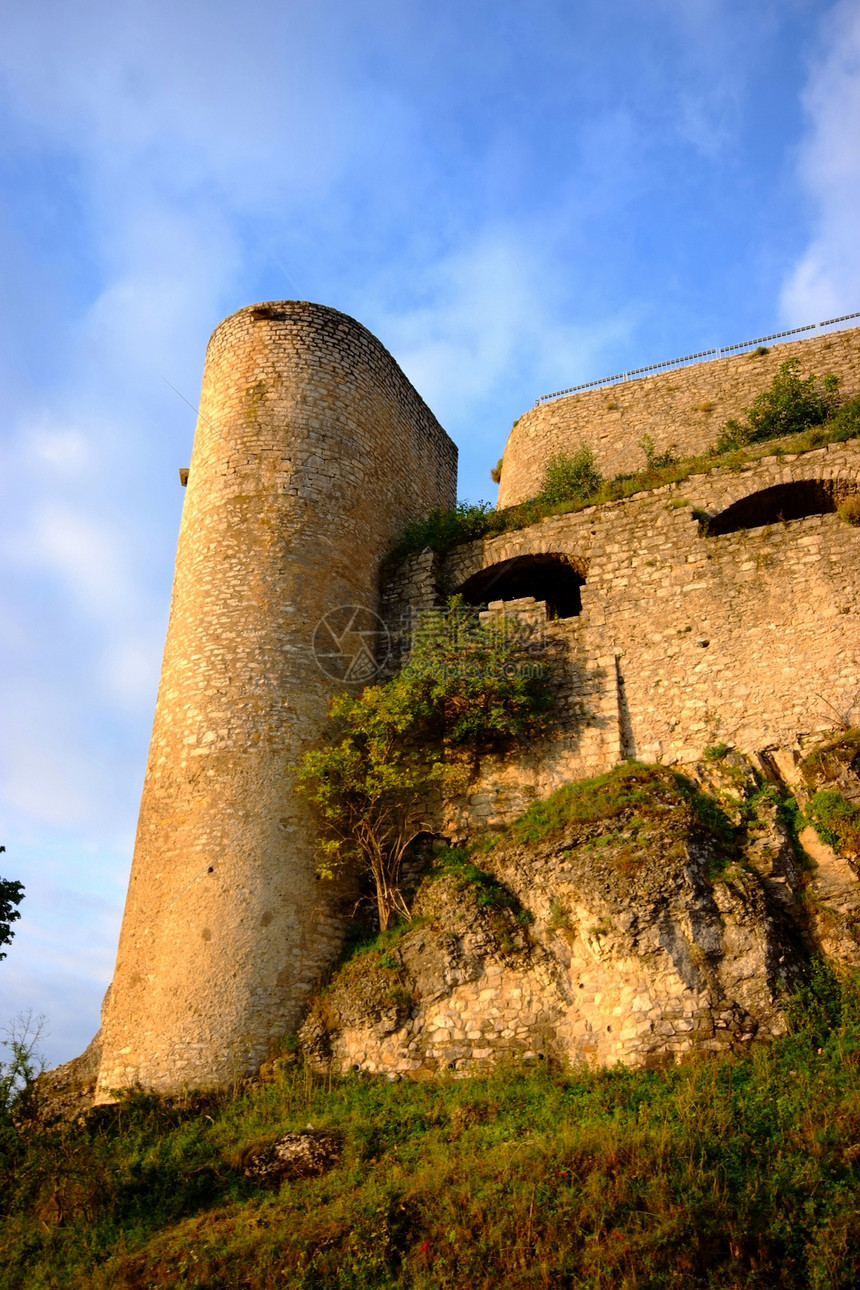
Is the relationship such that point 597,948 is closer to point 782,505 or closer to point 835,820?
point 835,820

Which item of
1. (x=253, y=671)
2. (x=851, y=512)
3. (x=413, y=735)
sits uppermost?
(x=851, y=512)

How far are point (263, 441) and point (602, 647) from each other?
18.1 feet

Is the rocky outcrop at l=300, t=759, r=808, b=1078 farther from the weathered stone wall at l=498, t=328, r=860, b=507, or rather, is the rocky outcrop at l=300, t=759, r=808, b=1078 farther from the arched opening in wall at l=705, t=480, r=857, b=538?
the weathered stone wall at l=498, t=328, r=860, b=507

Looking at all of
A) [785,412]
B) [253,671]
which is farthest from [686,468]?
[253,671]

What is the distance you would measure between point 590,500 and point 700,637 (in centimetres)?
291

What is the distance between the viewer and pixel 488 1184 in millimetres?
6789

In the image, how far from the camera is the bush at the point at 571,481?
576 inches

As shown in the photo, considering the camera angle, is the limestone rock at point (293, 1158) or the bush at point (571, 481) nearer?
the limestone rock at point (293, 1158)

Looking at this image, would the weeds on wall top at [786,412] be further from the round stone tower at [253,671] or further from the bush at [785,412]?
the round stone tower at [253,671]

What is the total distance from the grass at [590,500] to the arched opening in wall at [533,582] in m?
0.55

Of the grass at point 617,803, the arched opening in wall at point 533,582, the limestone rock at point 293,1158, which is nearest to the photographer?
the limestone rock at point 293,1158

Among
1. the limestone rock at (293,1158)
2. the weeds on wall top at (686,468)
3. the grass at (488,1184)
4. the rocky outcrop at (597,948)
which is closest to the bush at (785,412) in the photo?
the weeds on wall top at (686,468)

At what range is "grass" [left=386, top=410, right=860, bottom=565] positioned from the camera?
1220cm

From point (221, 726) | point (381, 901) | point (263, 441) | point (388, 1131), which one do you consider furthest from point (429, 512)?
point (388, 1131)
